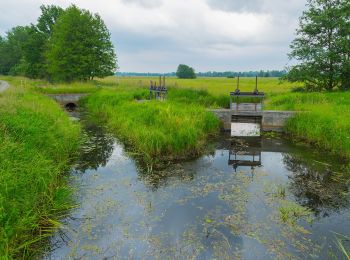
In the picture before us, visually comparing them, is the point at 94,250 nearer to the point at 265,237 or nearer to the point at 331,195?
the point at 265,237

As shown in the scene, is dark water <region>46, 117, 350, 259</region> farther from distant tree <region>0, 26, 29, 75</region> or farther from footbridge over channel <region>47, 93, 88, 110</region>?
distant tree <region>0, 26, 29, 75</region>

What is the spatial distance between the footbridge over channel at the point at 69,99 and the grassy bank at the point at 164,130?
38.7ft

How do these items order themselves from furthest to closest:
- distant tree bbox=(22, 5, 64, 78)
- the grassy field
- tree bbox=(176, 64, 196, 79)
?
tree bbox=(176, 64, 196, 79), distant tree bbox=(22, 5, 64, 78), the grassy field

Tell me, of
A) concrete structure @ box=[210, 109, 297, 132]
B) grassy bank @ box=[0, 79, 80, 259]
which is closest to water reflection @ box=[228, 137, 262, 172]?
concrete structure @ box=[210, 109, 297, 132]

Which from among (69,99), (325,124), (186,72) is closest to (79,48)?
(69,99)

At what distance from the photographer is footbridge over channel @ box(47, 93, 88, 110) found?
91.5 ft

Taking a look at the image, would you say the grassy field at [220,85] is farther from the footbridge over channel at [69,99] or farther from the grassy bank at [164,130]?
the footbridge over channel at [69,99]

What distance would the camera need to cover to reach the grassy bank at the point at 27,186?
17.8 feet

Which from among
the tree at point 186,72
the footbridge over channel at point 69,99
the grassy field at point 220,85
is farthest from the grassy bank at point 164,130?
the tree at point 186,72

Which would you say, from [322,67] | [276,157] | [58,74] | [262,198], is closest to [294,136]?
[276,157]

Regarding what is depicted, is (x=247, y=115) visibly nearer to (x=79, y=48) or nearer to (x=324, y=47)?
(x=324, y=47)

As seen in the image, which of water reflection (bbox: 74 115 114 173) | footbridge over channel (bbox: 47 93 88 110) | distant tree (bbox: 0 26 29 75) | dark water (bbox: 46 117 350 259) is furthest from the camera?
distant tree (bbox: 0 26 29 75)

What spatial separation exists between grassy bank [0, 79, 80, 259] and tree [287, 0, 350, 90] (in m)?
18.6

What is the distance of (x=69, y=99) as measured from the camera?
28.5 m
